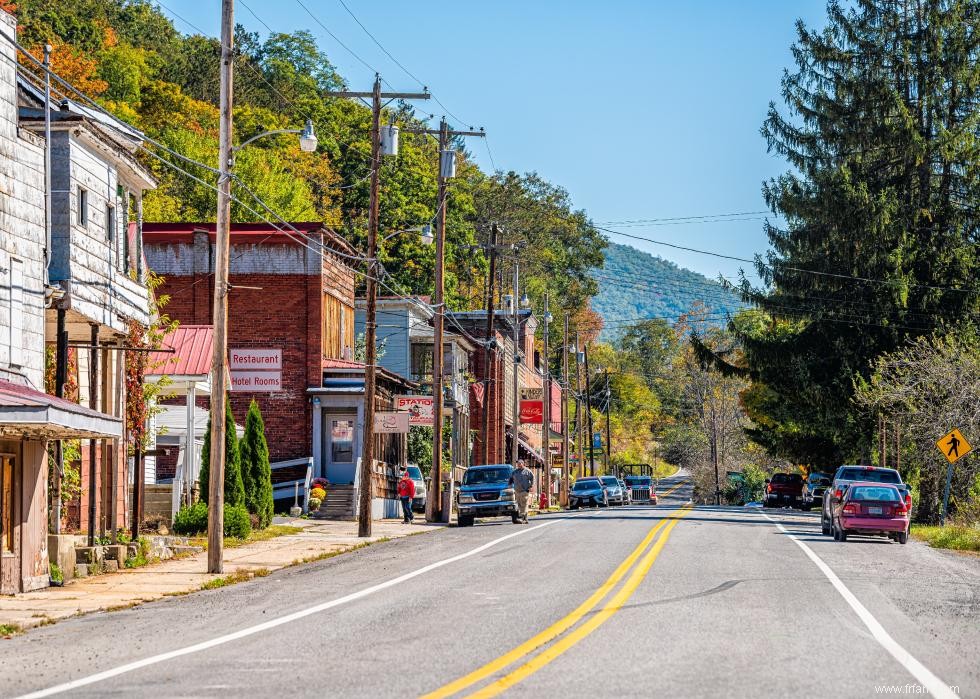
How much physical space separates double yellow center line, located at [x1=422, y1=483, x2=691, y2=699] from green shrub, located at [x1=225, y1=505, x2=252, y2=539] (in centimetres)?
1174

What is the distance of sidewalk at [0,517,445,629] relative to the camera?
18.7 meters

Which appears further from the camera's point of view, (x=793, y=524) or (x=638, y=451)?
(x=638, y=451)

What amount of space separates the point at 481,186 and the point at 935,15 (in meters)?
54.7

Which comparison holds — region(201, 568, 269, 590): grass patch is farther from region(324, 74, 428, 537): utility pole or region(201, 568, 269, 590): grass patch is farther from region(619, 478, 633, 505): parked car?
region(619, 478, 633, 505): parked car

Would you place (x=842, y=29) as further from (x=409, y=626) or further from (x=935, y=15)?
(x=409, y=626)

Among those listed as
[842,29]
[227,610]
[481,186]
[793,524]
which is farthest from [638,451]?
[227,610]

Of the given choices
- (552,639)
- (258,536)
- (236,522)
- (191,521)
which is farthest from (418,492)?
(552,639)

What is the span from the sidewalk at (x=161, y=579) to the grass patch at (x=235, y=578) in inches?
3.7

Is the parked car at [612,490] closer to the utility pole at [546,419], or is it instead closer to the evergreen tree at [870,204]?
the utility pole at [546,419]

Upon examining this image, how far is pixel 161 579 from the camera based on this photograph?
920 inches

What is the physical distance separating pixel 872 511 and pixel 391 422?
1330 centimetres

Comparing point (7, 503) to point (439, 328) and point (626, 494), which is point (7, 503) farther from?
point (626, 494)

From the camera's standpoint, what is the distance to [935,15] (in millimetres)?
53531

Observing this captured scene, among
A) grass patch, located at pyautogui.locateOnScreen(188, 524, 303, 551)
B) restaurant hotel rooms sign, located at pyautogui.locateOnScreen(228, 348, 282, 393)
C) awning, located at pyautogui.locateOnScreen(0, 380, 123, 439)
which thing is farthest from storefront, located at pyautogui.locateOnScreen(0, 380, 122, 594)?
restaurant hotel rooms sign, located at pyautogui.locateOnScreen(228, 348, 282, 393)
